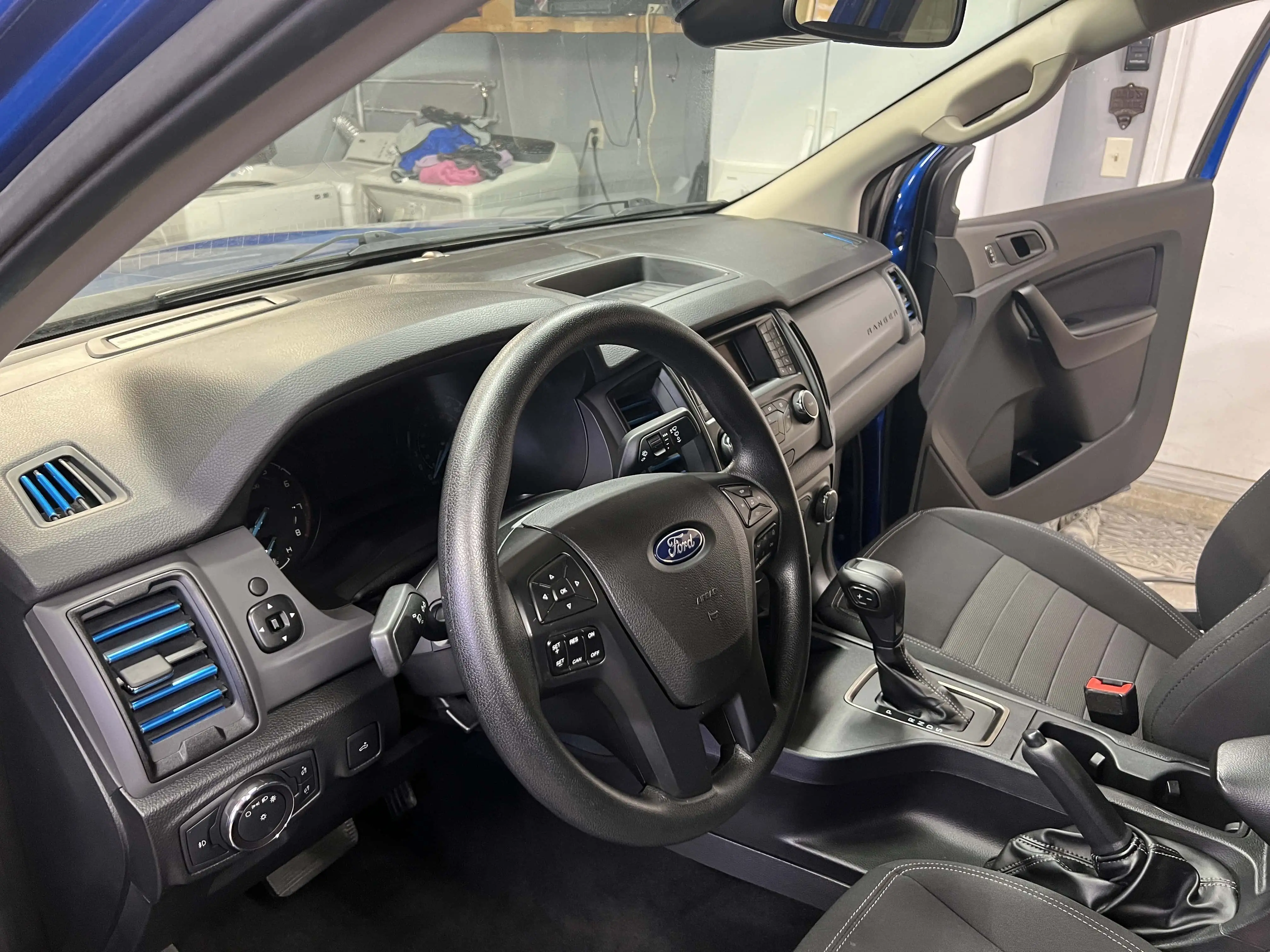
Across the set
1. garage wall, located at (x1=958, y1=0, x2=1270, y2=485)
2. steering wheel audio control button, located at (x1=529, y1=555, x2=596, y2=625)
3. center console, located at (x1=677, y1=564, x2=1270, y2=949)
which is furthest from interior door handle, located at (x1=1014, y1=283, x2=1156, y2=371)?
steering wheel audio control button, located at (x1=529, y1=555, x2=596, y2=625)

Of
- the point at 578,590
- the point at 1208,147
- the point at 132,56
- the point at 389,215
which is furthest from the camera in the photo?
the point at 1208,147

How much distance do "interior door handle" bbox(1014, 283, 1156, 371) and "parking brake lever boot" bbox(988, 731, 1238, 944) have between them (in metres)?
1.38

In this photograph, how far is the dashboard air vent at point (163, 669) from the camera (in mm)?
848

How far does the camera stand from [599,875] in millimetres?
1567

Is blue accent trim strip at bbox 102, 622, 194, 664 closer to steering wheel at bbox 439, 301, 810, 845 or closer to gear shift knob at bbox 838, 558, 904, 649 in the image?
steering wheel at bbox 439, 301, 810, 845

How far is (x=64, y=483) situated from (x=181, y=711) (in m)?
0.25

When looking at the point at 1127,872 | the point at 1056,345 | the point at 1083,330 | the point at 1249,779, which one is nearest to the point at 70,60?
the point at 1249,779

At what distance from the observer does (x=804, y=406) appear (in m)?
1.49

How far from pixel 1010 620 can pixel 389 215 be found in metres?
1.23

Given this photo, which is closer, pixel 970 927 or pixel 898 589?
pixel 970 927

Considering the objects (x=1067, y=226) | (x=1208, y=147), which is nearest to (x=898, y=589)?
(x=1067, y=226)

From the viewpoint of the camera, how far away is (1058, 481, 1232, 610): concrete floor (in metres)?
2.71

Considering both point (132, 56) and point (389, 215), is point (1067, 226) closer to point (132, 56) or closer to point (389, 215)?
point (389, 215)

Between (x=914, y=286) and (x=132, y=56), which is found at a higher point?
(x=132, y=56)
